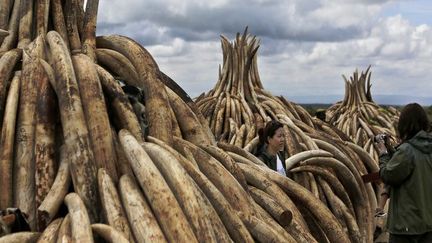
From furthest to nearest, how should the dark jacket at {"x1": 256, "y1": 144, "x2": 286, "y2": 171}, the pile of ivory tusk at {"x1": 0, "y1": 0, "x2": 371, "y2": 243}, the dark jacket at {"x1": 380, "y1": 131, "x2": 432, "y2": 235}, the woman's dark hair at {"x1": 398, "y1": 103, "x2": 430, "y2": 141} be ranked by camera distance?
the dark jacket at {"x1": 256, "y1": 144, "x2": 286, "y2": 171} → the woman's dark hair at {"x1": 398, "y1": 103, "x2": 430, "y2": 141} → the dark jacket at {"x1": 380, "y1": 131, "x2": 432, "y2": 235} → the pile of ivory tusk at {"x1": 0, "y1": 0, "x2": 371, "y2": 243}

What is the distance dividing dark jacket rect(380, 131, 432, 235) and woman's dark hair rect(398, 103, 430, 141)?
0.24ft

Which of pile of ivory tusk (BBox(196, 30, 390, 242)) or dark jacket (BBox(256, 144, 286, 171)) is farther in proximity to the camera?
pile of ivory tusk (BBox(196, 30, 390, 242))

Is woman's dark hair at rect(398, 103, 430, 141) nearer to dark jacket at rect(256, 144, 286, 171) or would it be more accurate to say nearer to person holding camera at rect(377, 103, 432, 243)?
person holding camera at rect(377, 103, 432, 243)

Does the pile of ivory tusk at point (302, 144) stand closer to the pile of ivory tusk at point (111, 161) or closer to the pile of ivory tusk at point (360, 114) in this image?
the pile of ivory tusk at point (111, 161)

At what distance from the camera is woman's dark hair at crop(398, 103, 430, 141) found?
5.15 meters

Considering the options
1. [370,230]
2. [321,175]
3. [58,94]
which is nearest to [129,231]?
[58,94]

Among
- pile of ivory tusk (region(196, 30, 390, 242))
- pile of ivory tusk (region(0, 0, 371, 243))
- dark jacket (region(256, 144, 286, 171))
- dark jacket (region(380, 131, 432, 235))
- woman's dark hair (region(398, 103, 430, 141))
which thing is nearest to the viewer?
pile of ivory tusk (region(0, 0, 371, 243))

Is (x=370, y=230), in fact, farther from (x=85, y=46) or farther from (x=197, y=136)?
(x=85, y=46)

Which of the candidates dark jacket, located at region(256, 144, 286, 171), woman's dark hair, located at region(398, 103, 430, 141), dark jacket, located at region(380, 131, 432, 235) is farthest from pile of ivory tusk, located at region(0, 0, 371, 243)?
dark jacket, located at region(256, 144, 286, 171)

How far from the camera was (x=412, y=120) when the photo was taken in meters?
5.16

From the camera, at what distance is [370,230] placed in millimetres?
6309

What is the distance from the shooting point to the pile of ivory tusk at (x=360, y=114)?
17.2 m

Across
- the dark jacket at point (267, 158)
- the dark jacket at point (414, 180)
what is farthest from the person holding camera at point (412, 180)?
the dark jacket at point (267, 158)

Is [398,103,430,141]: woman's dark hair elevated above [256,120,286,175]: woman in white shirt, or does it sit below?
above
